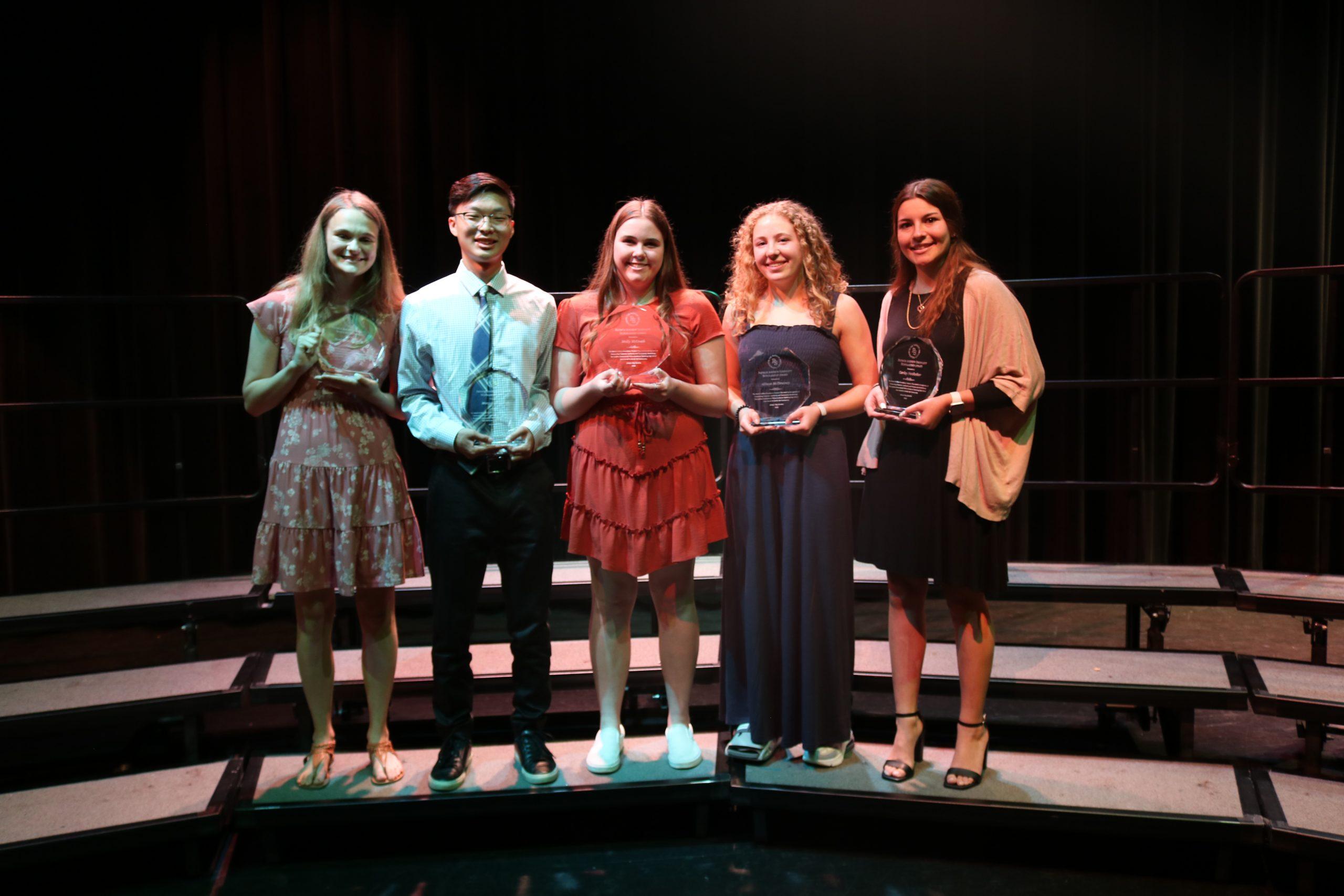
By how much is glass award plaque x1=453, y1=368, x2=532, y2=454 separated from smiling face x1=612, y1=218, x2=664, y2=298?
431 mm

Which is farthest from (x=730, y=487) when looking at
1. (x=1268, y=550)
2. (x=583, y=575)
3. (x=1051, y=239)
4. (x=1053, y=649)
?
(x=1268, y=550)

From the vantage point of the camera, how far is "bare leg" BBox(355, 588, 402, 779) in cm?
275

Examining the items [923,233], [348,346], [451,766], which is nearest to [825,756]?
[451,766]

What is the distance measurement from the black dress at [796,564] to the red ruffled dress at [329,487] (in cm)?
97

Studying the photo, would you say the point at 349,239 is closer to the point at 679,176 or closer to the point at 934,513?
the point at 934,513

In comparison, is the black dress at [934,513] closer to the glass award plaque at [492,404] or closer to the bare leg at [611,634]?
the bare leg at [611,634]

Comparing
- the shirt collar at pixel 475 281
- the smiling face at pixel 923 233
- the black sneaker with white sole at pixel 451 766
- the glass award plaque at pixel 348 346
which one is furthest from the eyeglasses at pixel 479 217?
the black sneaker with white sole at pixel 451 766

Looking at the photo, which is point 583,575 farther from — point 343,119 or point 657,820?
point 343,119

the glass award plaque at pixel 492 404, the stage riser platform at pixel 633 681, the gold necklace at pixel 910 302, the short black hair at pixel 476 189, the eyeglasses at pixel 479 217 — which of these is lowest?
the stage riser platform at pixel 633 681

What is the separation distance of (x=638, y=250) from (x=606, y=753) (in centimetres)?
146

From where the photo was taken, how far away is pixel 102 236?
501 centimetres

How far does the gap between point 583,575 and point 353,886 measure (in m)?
1.33

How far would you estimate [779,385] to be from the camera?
8.79ft

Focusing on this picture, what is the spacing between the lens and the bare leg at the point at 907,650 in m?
2.76
